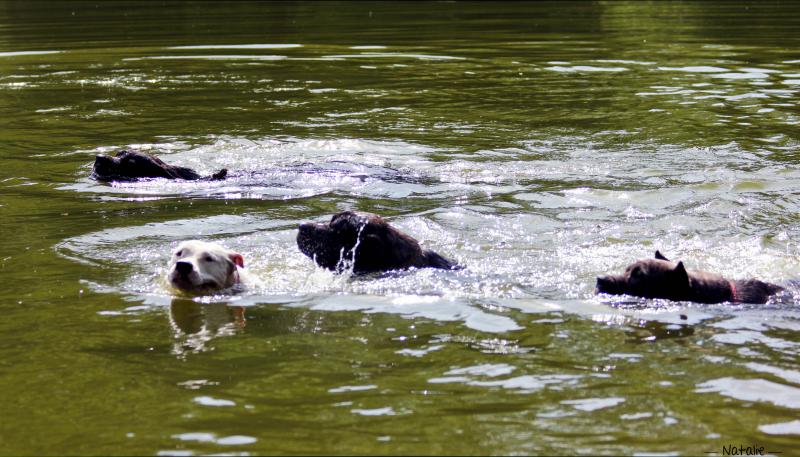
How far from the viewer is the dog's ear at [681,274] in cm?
874

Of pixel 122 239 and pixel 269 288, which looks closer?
pixel 269 288

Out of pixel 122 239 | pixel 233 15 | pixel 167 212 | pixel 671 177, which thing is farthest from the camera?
pixel 233 15

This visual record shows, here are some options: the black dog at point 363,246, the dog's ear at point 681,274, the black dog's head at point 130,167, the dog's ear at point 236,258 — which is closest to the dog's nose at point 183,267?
the dog's ear at point 236,258

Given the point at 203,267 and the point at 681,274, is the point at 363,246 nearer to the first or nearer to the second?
the point at 203,267

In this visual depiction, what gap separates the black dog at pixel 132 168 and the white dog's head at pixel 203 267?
4.29 meters

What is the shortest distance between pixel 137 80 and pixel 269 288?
14.9 metres

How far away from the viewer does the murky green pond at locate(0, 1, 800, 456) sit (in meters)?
6.55

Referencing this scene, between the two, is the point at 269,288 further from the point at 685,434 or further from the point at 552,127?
the point at 552,127

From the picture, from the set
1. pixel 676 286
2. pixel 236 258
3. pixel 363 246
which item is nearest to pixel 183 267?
pixel 236 258

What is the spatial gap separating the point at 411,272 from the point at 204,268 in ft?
5.75

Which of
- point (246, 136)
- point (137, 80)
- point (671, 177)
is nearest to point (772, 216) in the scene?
point (671, 177)

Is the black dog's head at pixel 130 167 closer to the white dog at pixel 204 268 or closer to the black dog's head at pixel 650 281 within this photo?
the white dog at pixel 204 268

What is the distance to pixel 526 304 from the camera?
29.4 feet

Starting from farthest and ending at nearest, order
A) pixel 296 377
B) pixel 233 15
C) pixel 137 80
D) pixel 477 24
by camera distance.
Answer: pixel 233 15 < pixel 477 24 < pixel 137 80 < pixel 296 377
